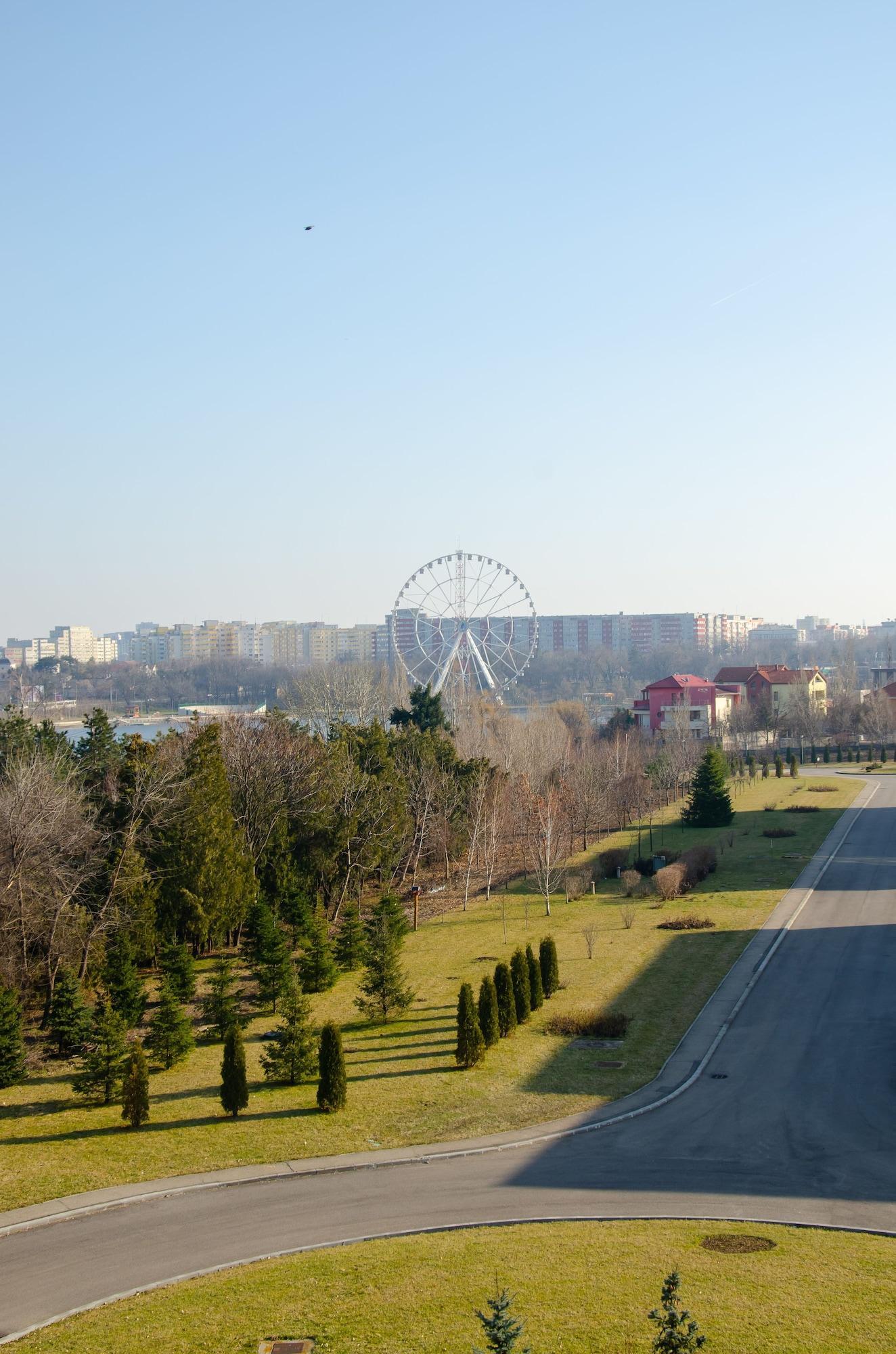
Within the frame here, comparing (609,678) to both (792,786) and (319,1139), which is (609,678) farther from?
(319,1139)

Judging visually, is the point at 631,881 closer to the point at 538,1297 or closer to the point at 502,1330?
the point at 538,1297

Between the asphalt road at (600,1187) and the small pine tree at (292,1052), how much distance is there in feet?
14.1

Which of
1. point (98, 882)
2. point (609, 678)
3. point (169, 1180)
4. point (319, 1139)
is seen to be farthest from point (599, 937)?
point (609, 678)

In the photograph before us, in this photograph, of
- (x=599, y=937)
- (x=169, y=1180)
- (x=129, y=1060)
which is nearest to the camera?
(x=169, y=1180)

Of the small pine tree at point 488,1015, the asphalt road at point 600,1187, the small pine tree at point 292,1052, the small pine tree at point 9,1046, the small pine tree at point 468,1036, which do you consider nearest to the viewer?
the asphalt road at point 600,1187

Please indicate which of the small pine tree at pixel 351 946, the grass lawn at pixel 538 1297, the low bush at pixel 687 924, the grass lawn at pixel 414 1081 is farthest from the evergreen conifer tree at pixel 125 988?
the low bush at pixel 687 924

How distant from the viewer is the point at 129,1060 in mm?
18078

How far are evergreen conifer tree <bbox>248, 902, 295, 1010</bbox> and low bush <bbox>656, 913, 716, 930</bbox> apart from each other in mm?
11356

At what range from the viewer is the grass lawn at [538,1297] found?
10492mm

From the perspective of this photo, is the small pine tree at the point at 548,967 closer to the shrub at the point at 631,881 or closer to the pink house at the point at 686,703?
the shrub at the point at 631,881

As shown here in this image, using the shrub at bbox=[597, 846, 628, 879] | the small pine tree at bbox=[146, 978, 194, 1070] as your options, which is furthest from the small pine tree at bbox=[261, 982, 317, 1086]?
A: the shrub at bbox=[597, 846, 628, 879]

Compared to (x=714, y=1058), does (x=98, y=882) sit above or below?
above

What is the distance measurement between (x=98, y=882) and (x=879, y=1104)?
17.7 m

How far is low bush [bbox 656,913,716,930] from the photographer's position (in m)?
31.4
